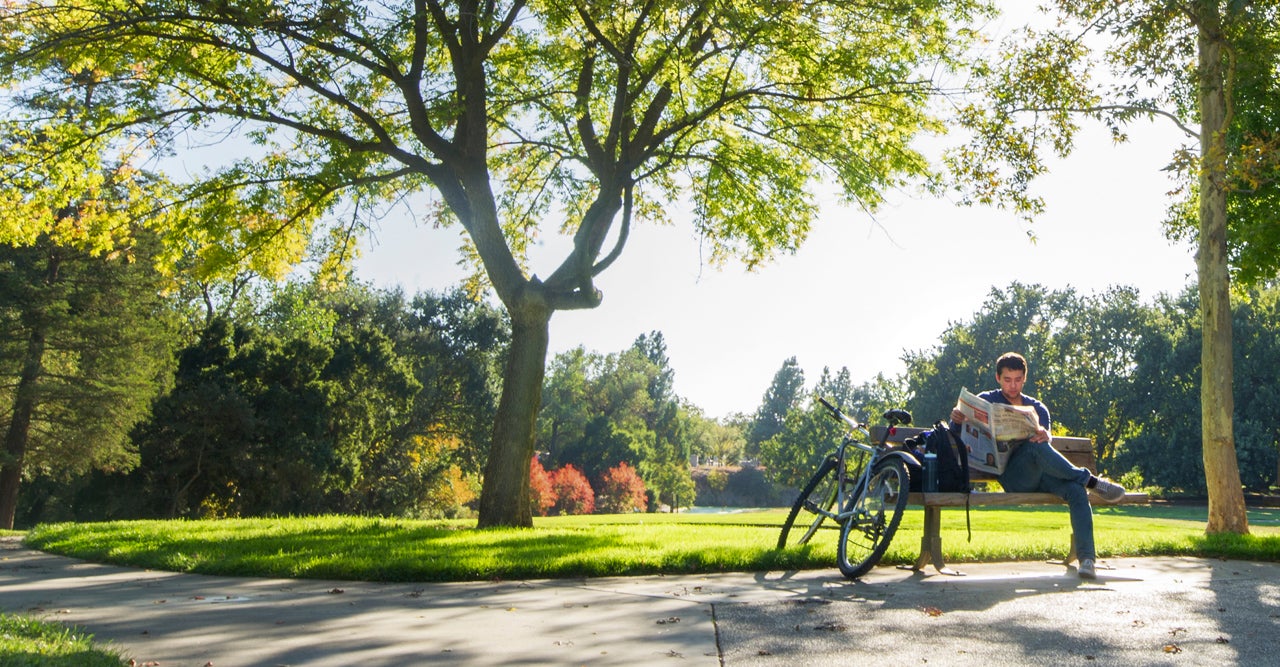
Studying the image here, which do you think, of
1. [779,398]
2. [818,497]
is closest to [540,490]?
[818,497]

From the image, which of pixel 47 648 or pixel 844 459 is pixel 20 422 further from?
pixel 47 648

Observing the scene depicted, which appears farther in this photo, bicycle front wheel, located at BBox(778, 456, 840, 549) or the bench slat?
bicycle front wheel, located at BBox(778, 456, 840, 549)

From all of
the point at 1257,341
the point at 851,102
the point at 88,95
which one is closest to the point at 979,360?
the point at 1257,341

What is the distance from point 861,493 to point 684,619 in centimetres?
265

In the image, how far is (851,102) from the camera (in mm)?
14281

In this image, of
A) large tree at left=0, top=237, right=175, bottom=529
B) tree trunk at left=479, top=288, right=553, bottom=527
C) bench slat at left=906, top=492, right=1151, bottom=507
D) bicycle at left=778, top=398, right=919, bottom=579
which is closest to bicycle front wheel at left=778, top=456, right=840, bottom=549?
bicycle at left=778, top=398, right=919, bottom=579

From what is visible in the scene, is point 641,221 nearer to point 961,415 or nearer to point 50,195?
point 50,195

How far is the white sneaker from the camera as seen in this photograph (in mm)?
7883

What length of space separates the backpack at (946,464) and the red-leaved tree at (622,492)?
65555 mm

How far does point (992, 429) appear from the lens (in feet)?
25.7

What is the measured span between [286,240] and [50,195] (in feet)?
10.9

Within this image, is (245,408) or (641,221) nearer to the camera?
(641,221)

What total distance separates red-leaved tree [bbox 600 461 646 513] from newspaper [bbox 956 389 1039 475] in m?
65.4

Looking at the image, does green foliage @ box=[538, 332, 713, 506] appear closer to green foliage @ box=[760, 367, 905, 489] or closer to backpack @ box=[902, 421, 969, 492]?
green foliage @ box=[760, 367, 905, 489]
